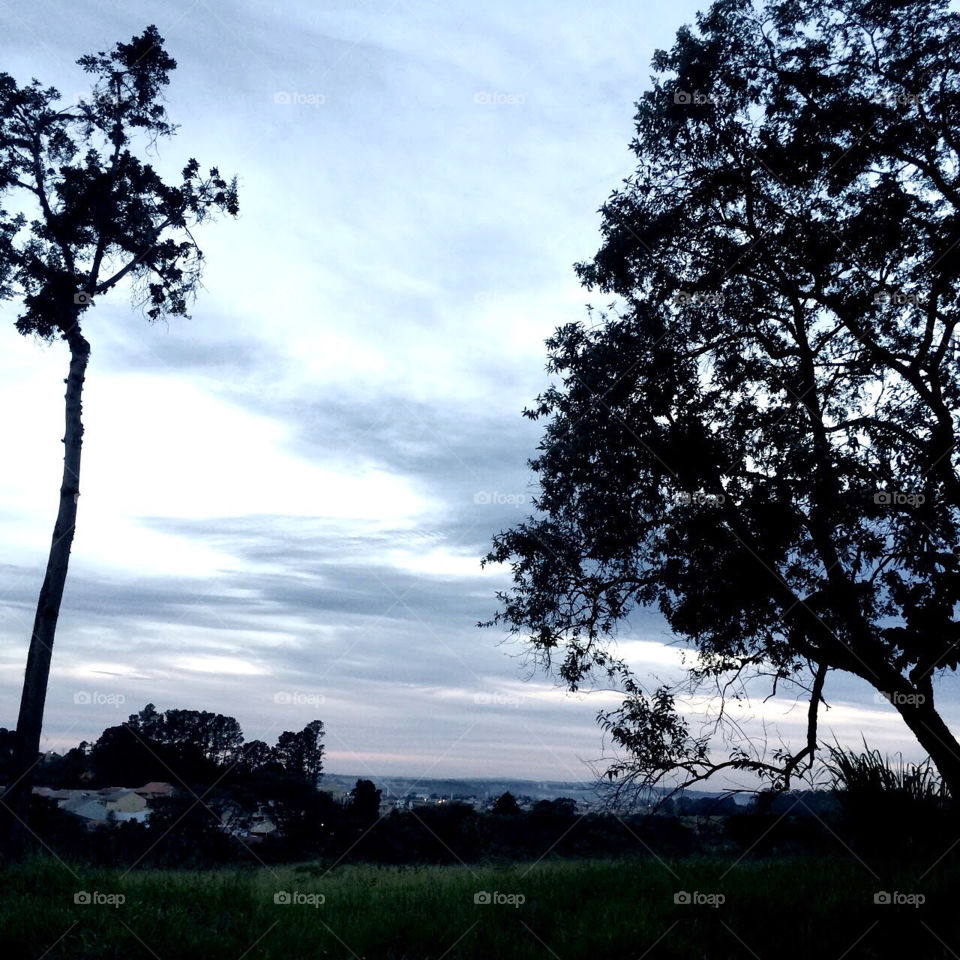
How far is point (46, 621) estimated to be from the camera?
567 inches

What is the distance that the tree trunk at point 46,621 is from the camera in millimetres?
13281

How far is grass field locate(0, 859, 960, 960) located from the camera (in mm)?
7188

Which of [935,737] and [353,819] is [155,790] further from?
[935,737]

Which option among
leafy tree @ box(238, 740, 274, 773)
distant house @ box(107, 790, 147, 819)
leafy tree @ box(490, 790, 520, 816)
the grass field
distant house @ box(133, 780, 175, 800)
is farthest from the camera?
leafy tree @ box(238, 740, 274, 773)

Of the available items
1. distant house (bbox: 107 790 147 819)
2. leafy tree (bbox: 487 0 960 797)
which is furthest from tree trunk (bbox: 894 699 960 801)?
distant house (bbox: 107 790 147 819)

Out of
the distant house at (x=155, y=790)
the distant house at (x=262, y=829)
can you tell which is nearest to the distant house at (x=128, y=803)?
the distant house at (x=155, y=790)

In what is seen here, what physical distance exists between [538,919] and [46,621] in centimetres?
1062

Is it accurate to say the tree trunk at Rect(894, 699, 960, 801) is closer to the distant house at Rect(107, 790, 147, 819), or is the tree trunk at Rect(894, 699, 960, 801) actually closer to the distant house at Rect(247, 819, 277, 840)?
the distant house at Rect(247, 819, 277, 840)

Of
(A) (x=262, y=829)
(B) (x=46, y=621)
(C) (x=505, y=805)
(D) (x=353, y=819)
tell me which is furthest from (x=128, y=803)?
(B) (x=46, y=621)

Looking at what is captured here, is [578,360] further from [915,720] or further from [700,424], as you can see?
[915,720]

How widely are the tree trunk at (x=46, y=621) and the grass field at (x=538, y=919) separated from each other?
15.1 ft

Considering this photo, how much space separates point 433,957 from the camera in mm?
7152

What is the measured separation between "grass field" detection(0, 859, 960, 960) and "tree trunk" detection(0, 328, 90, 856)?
4601mm

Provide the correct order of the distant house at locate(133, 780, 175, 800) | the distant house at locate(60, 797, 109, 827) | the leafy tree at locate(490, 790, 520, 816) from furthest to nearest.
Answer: the distant house at locate(133, 780, 175, 800)
the distant house at locate(60, 797, 109, 827)
the leafy tree at locate(490, 790, 520, 816)
